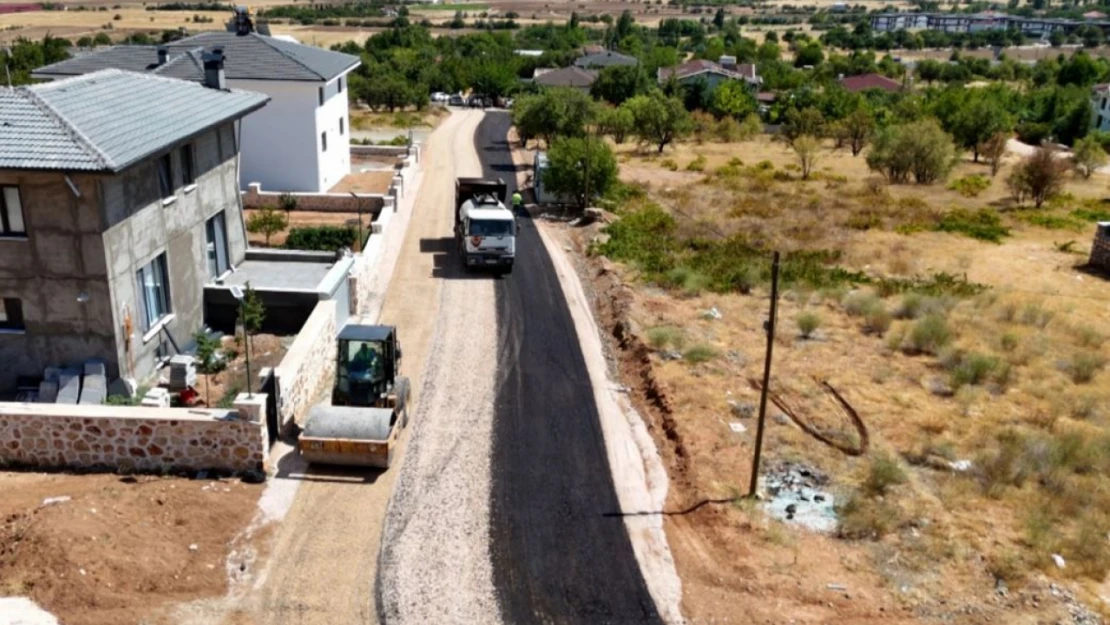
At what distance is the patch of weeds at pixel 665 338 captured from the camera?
24.0 metres

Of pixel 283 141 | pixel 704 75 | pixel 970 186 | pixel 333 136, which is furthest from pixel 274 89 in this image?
pixel 704 75

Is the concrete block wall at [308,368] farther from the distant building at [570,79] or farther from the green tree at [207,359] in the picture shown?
the distant building at [570,79]

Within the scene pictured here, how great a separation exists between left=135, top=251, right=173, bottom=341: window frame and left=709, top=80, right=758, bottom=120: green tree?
63.2 m

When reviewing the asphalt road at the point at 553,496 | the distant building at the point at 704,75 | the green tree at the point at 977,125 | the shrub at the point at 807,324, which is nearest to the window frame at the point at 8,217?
the asphalt road at the point at 553,496

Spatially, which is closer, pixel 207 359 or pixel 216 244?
pixel 207 359

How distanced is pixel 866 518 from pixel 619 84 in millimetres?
66901

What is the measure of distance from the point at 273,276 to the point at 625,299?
10273 millimetres

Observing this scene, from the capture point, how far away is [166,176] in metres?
21.9

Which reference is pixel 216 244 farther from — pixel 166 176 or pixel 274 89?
pixel 274 89

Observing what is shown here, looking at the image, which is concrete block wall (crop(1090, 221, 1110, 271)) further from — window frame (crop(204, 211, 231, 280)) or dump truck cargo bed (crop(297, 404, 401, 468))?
window frame (crop(204, 211, 231, 280))

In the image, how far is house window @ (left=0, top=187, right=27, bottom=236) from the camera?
1881 cm

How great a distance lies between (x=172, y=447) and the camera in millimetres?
16828

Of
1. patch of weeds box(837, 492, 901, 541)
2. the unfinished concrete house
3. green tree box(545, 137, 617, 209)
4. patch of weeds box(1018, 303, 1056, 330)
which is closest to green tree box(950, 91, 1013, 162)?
green tree box(545, 137, 617, 209)

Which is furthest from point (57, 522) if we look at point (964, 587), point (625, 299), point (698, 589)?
point (625, 299)
